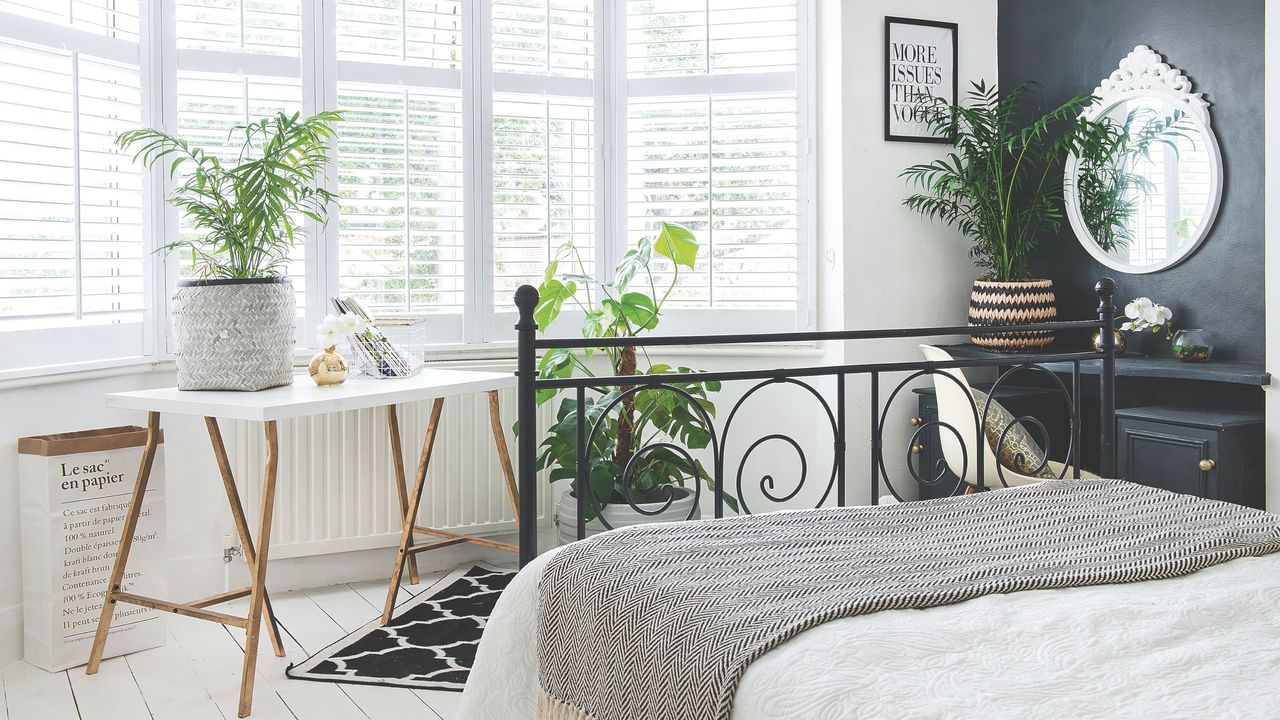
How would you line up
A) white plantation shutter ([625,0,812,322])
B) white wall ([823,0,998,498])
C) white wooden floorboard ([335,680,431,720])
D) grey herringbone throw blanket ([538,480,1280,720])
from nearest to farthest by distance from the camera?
grey herringbone throw blanket ([538,480,1280,720]), white wooden floorboard ([335,680,431,720]), white wall ([823,0,998,498]), white plantation shutter ([625,0,812,322])

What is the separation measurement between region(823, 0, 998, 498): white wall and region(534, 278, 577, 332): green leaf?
1.05 m

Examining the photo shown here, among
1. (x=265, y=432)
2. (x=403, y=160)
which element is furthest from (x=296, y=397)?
(x=403, y=160)

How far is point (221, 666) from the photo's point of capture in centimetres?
268

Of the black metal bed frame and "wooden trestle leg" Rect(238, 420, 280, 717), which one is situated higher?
the black metal bed frame

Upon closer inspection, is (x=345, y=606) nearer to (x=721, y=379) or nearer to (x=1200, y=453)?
(x=721, y=379)

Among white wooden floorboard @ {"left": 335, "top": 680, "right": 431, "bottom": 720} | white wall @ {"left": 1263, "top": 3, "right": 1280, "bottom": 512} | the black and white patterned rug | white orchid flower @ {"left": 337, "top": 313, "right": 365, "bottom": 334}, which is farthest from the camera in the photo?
white orchid flower @ {"left": 337, "top": 313, "right": 365, "bottom": 334}

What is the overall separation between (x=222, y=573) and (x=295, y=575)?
0.23 meters

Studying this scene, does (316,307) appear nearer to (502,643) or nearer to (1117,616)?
(502,643)

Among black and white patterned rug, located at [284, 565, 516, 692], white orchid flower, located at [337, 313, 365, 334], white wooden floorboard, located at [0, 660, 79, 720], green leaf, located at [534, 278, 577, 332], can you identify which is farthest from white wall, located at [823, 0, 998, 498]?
white wooden floorboard, located at [0, 660, 79, 720]

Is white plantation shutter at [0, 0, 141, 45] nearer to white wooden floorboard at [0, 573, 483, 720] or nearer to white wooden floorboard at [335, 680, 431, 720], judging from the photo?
white wooden floorboard at [0, 573, 483, 720]

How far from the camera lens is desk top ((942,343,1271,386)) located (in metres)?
2.77

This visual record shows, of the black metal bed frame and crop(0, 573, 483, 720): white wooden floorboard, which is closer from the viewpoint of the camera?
the black metal bed frame

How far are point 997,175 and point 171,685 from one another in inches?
118

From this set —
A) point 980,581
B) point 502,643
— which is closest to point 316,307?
point 502,643
